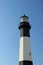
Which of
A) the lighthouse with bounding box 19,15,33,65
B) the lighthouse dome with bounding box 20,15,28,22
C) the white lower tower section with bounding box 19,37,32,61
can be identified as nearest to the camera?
the lighthouse with bounding box 19,15,33,65

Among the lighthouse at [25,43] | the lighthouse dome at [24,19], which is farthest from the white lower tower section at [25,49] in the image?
the lighthouse dome at [24,19]

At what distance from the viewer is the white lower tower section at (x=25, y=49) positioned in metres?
25.9

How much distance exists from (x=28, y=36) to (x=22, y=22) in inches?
97.5

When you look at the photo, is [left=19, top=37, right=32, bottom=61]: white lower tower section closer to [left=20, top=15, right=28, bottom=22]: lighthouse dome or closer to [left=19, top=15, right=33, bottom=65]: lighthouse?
[left=19, top=15, right=33, bottom=65]: lighthouse

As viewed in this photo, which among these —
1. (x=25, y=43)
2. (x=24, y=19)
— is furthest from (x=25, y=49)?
(x=24, y=19)

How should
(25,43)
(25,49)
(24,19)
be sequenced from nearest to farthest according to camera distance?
1. (25,49)
2. (25,43)
3. (24,19)

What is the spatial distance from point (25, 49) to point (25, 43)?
0.90 m

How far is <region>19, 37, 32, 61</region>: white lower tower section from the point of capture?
2593cm

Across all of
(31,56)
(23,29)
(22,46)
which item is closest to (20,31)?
(23,29)

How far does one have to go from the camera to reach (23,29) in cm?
2741

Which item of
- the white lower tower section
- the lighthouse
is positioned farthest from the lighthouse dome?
the white lower tower section

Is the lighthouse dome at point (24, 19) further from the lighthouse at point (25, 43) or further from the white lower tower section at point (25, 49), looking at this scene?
the white lower tower section at point (25, 49)

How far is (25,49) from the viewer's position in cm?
2642

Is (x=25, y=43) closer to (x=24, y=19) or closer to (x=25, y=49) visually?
(x=25, y=49)
